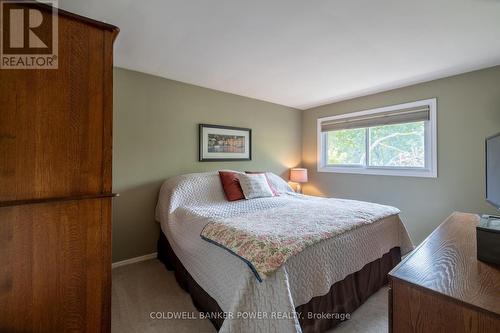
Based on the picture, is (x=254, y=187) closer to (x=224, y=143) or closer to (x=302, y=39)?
(x=224, y=143)

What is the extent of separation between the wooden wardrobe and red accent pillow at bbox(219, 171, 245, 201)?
171 cm

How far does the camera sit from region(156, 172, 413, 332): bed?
3.98 ft

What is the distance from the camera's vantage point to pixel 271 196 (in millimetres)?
2877

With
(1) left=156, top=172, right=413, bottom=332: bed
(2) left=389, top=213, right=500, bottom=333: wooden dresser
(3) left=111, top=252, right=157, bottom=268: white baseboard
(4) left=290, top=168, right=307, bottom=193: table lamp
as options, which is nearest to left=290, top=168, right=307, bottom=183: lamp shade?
(4) left=290, top=168, right=307, bottom=193: table lamp

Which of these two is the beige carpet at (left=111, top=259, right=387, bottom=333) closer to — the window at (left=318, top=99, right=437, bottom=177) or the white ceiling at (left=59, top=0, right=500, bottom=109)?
the window at (left=318, top=99, right=437, bottom=177)

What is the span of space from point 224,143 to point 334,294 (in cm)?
234

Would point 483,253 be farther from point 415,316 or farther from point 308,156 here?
point 308,156

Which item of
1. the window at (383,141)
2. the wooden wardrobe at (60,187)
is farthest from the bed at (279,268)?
the window at (383,141)

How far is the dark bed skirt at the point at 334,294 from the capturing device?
1440mm

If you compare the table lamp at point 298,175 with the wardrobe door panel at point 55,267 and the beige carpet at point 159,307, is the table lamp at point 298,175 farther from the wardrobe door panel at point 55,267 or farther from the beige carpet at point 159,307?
the wardrobe door panel at point 55,267

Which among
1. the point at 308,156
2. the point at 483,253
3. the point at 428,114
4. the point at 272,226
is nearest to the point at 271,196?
the point at 272,226

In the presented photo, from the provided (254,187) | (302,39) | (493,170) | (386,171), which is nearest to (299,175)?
(386,171)

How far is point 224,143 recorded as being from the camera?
3.29 metres

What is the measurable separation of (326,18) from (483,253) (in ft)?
5.57
